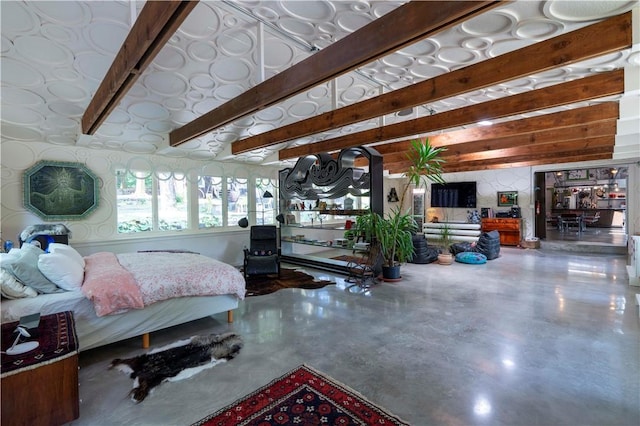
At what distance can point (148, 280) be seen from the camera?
9.67 feet

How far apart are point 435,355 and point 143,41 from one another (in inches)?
133

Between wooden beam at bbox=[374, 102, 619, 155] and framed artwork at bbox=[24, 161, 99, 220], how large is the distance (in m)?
6.05

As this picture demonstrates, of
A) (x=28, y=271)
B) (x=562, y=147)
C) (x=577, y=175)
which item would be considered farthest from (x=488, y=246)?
(x=577, y=175)

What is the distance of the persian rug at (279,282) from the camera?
4.92 metres

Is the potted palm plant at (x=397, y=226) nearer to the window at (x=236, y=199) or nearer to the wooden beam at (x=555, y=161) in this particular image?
the window at (x=236, y=199)

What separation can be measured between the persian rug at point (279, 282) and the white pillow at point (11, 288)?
2.64 meters

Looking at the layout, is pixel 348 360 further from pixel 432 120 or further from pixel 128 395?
pixel 432 120

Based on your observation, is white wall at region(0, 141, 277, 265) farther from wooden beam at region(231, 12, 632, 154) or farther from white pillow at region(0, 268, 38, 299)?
wooden beam at region(231, 12, 632, 154)

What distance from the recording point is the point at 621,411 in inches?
77.6

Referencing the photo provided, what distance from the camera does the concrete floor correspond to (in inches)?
80.1

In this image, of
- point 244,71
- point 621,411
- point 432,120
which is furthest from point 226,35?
point 621,411

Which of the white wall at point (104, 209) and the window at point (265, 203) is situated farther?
the window at point (265, 203)

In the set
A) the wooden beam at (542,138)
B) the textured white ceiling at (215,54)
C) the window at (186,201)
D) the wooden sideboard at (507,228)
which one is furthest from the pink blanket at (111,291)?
the wooden sideboard at (507,228)

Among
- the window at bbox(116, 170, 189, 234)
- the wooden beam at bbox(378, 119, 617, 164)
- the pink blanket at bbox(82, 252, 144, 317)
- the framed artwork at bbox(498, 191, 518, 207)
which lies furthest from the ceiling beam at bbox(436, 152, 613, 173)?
the pink blanket at bbox(82, 252, 144, 317)
